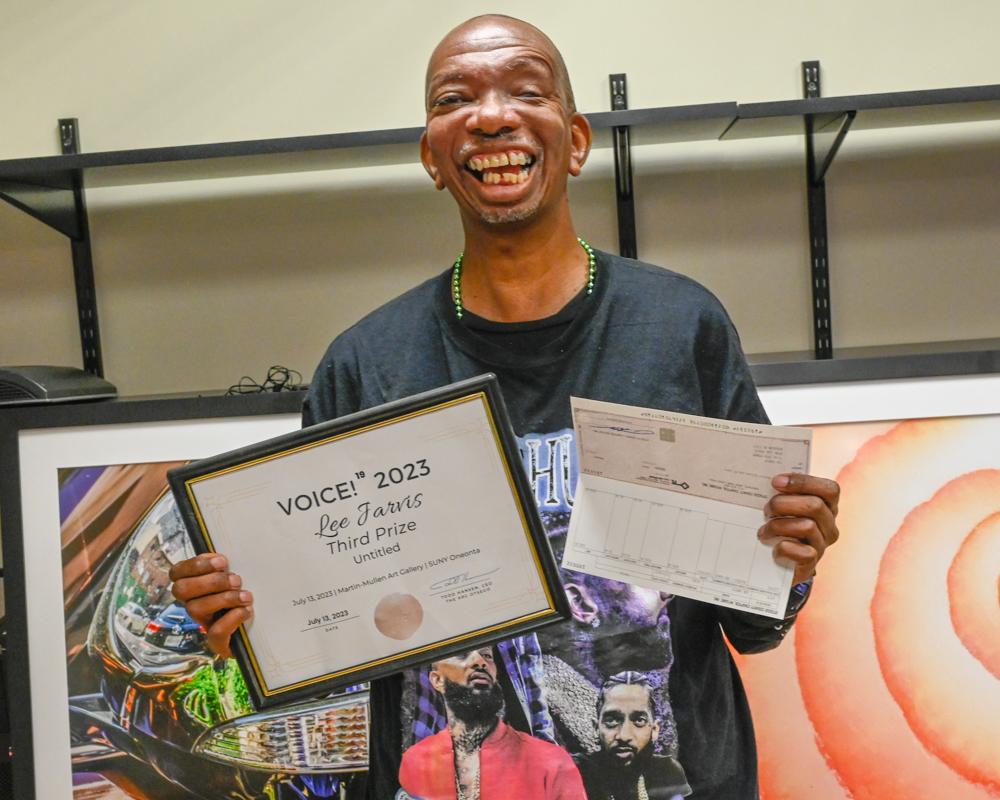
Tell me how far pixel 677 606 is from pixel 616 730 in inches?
5.5

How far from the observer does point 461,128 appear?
3.32 feet

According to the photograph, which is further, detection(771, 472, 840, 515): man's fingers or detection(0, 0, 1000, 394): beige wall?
detection(0, 0, 1000, 394): beige wall

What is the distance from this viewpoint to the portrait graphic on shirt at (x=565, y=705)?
3.24 ft

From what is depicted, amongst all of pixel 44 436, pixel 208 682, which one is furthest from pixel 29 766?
pixel 44 436

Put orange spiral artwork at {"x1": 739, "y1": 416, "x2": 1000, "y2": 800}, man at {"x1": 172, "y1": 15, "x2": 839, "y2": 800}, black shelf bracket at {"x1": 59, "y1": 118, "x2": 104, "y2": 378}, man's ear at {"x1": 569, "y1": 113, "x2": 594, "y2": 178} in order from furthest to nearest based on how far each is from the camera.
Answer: black shelf bracket at {"x1": 59, "y1": 118, "x2": 104, "y2": 378}
orange spiral artwork at {"x1": 739, "y1": 416, "x2": 1000, "y2": 800}
man's ear at {"x1": 569, "y1": 113, "x2": 594, "y2": 178}
man at {"x1": 172, "y1": 15, "x2": 839, "y2": 800}

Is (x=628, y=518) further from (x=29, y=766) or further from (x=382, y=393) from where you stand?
(x=29, y=766)

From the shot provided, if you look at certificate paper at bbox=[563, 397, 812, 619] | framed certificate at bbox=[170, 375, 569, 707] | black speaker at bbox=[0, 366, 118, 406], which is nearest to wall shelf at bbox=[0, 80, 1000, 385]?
black speaker at bbox=[0, 366, 118, 406]

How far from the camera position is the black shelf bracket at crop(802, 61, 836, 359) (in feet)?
6.80

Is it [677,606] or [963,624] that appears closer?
[677,606]

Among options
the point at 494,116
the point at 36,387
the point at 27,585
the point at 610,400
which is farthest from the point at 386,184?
the point at 610,400

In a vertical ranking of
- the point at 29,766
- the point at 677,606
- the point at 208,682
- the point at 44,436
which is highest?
the point at 44,436

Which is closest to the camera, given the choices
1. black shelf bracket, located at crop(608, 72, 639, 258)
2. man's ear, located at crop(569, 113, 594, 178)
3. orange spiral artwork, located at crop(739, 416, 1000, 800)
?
man's ear, located at crop(569, 113, 594, 178)

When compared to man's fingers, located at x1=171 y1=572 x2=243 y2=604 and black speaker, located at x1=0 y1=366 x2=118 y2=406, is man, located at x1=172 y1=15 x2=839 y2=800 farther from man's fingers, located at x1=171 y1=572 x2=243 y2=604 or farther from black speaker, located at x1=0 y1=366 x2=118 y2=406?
black speaker, located at x1=0 y1=366 x2=118 y2=406

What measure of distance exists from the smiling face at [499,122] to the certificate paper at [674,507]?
0.25 meters
